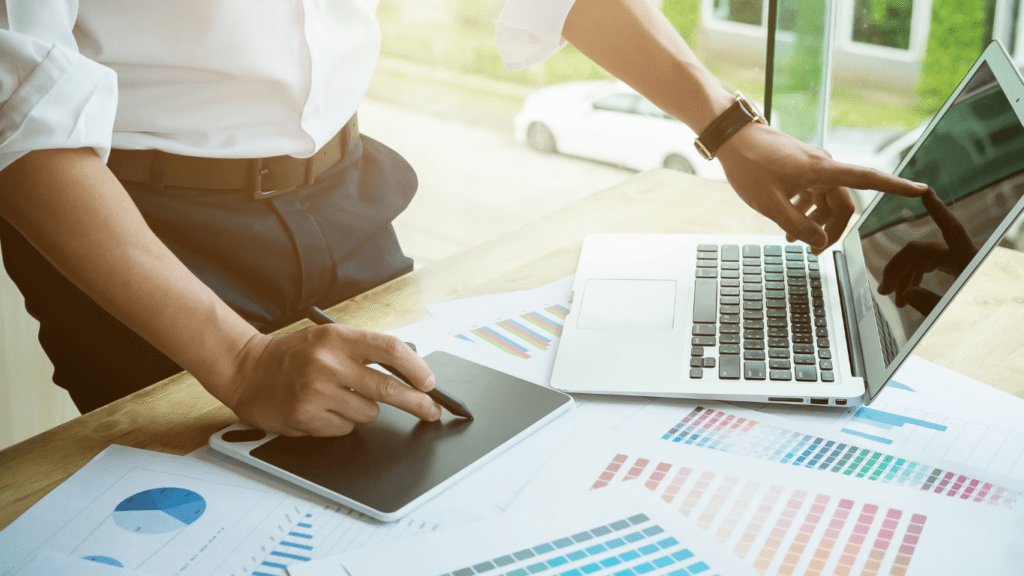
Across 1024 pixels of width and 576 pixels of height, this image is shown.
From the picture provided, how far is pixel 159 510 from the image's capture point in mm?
692

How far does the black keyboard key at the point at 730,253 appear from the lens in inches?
42.6

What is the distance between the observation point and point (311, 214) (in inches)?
43.4

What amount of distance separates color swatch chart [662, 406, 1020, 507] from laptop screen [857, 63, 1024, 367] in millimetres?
104

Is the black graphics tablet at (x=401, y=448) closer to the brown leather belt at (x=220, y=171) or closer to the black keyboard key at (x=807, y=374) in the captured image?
the black keyboard key at (x=807, y=374)

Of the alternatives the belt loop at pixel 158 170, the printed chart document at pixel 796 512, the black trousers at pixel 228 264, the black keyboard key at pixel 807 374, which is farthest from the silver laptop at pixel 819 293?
the belt loop at pixel 158 170

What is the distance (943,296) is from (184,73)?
2.69ft

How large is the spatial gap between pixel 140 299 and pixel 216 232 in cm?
26

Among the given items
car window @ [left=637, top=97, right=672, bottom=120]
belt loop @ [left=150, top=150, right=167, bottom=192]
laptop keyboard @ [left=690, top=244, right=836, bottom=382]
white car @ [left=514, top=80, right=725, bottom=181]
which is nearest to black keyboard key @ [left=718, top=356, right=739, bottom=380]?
laptop keyboard @ [left=690, top=244, right=836, bottom=382]

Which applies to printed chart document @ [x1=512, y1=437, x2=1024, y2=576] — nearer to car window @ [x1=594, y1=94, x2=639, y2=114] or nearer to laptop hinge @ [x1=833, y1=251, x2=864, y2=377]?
laptop hinge @ [x1=833, y1=251, x2=864, y2=377]

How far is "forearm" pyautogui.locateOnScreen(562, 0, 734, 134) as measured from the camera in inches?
46.9

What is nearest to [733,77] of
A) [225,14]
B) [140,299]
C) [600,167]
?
[600,167]

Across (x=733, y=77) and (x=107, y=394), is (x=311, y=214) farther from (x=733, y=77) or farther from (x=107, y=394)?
(x=733, y=77)

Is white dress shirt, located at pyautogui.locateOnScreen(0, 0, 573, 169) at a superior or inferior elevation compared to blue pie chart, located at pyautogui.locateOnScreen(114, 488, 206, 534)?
superior

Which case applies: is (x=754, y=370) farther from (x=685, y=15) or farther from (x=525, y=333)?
(x=685, y=15)
